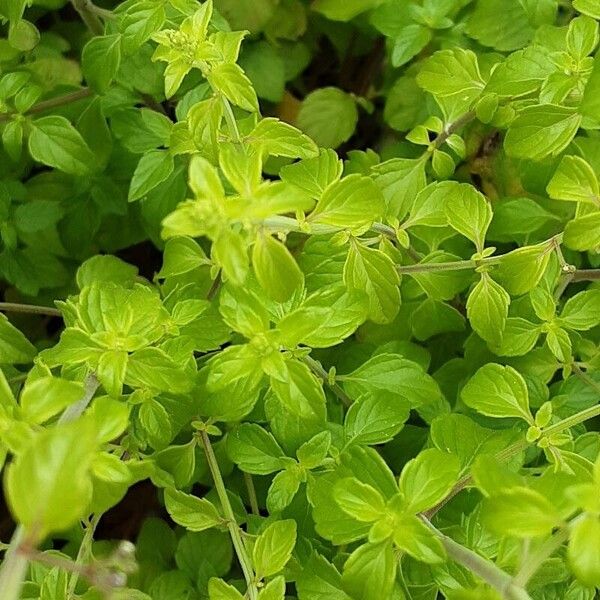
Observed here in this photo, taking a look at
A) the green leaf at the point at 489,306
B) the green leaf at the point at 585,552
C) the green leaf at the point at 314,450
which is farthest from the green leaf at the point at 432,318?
the green leaf at the point at 585,552

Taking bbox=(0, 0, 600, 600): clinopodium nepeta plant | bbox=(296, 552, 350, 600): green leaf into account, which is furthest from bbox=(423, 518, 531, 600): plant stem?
bbox=(296, 552, 350, 600): green leaf

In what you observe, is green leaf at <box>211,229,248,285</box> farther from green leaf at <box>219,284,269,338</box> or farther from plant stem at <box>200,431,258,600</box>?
plant stem at <box>200,431,258,600</box>

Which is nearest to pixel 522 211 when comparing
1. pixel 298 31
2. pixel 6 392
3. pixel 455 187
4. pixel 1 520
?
pixel 455 187

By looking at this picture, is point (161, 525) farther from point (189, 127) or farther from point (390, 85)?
point (390, 85)

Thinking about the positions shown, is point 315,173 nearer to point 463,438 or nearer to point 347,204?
point 347,204

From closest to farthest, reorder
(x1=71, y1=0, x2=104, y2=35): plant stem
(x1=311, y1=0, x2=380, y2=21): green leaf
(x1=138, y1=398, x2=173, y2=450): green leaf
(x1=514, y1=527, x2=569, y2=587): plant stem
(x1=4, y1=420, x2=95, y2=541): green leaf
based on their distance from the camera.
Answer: (x1=4, y1=420, x2=95, y2=541): green leaf < (x1=514, y1=527, x2=569, y2=587): plant stem < (x1=138, y1=398, x2=173, y2=450): green leaf < (x1=71, y1=0, x2=104, y2=35): plant stem < (x1=311, y1=0, x2=380, y2=21): green leaf

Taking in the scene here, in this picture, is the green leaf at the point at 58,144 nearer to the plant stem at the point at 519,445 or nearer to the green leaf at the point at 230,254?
the green leaf at the point at 230,254
